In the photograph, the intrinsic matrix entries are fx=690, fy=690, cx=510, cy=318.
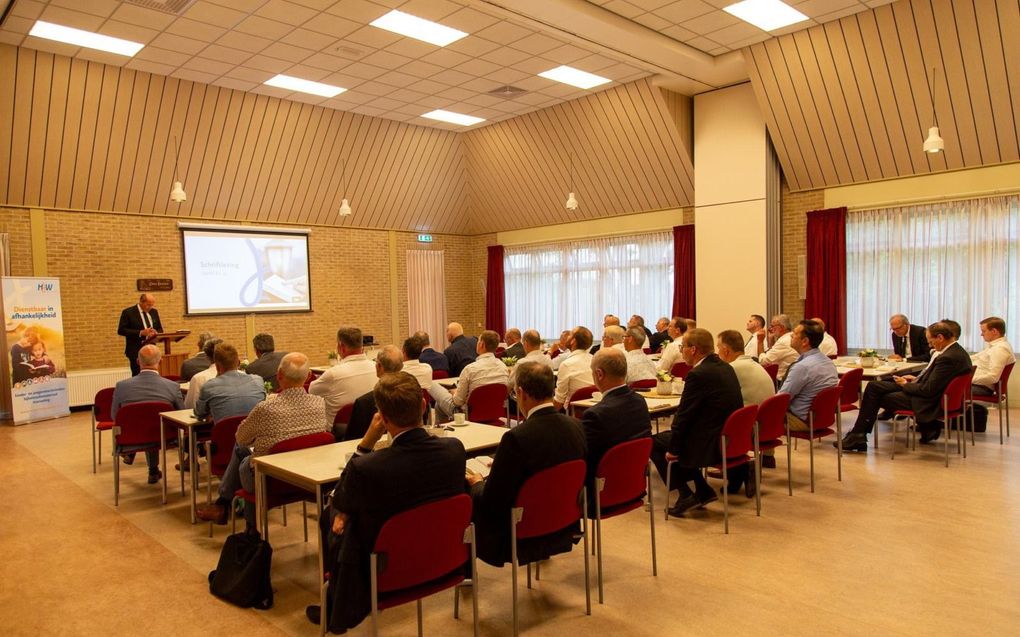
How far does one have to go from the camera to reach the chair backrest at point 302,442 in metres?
3.87

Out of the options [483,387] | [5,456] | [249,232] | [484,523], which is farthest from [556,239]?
[484,523]

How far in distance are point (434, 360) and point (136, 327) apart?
15.2 ft

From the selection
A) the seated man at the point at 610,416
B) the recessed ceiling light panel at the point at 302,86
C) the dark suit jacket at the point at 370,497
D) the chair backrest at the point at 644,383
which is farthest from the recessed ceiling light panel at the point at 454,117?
the dark suit jacket at the point at 370,497

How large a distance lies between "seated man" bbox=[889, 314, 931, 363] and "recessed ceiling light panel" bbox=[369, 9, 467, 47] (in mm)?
6222

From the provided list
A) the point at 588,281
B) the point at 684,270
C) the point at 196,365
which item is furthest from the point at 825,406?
the point at 588,281

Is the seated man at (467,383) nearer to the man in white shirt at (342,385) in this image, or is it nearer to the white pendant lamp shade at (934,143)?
the man in white shirt at (342,385)

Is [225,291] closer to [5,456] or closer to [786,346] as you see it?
[5,456]

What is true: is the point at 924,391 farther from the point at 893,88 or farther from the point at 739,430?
the point at 893,88

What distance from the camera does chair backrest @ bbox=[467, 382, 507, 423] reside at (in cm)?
593

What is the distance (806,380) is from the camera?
559cm

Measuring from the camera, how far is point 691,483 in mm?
5816

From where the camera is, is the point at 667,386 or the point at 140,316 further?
the point at 140,316

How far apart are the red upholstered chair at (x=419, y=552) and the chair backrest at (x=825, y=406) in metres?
3.63

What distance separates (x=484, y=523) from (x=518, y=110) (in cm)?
951
